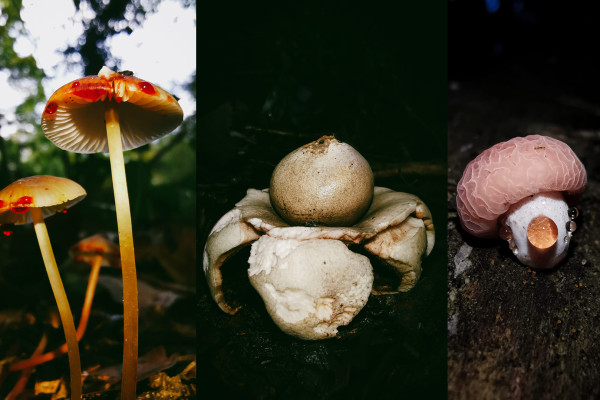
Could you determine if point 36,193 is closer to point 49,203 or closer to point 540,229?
point 49,203

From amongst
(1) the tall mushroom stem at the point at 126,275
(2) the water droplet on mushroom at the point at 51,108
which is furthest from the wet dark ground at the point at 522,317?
(2) the water droplet on mushroom at the point at 51,108

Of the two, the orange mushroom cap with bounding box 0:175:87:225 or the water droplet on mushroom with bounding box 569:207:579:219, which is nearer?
the orange mushroom cap with bounding box 0:175:87:225

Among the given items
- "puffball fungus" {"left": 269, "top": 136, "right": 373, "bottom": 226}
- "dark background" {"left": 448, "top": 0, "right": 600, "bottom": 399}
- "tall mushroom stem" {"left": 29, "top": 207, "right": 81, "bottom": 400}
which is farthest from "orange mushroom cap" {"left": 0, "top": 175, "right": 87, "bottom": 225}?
"dark background" {"left": 448, "top": 0, "right": 600, "bottom": 399}

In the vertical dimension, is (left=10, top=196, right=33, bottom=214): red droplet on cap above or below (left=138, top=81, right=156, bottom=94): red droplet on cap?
below

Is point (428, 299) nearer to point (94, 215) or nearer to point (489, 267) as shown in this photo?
point (489, 267)

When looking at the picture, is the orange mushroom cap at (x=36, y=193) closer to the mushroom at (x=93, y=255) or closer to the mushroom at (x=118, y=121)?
the mushroom at (x=118, y=121)

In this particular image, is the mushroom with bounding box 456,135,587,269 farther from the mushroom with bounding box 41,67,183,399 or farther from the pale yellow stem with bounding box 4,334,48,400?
the pale yellow stem with bounding box 4,334,48,400

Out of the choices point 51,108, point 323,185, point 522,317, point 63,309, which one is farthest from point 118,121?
point 522,317

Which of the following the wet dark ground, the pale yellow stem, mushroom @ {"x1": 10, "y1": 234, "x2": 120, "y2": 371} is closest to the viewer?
the wet dark ground
